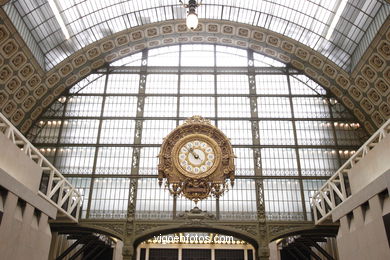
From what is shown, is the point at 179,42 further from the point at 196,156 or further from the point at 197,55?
the point at 196,156

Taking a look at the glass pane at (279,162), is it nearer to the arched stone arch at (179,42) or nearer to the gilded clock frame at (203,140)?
the gilded clock frame at (203,140)

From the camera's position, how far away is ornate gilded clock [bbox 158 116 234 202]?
24.2 meters

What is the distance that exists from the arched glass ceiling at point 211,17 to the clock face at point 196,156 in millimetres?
12122

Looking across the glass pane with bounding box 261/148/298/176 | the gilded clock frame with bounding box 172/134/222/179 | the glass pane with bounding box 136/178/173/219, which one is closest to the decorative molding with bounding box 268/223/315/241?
the glass pane with bounding box 261/148/298/176

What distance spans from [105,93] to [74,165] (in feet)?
21.2

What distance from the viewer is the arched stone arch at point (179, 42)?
26.1m

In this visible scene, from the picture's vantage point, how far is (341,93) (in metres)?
30.2

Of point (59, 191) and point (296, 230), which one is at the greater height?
point (59, 191)

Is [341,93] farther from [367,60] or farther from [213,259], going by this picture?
[213,259]

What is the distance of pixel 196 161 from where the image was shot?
81.1 feet

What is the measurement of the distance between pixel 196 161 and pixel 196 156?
35cm

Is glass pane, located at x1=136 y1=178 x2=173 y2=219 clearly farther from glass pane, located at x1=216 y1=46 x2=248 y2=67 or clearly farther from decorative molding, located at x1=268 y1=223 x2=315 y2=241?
glass pane, located at x1=216 y1=46 x2=248 y2=67

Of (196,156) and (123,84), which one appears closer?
(196,156)

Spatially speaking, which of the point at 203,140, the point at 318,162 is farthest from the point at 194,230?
the point at 318,162
